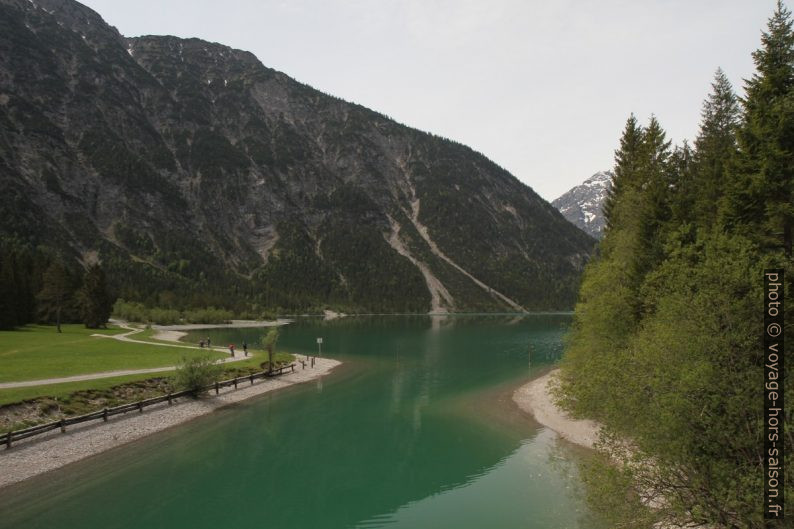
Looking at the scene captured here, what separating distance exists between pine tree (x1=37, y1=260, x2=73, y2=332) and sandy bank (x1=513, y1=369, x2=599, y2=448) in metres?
81.9

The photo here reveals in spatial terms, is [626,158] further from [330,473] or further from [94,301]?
[94,301]

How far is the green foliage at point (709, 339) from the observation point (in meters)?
16.5

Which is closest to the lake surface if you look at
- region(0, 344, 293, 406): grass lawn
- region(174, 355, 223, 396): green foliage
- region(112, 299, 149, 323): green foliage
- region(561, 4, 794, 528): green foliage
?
region(174, 355, 223, 396): green foliage

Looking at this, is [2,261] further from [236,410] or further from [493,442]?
[493,442]

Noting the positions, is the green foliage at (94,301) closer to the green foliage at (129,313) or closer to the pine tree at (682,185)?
the green foliage at (129,313)

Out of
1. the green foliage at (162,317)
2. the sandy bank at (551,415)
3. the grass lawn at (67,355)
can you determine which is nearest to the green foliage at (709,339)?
the sandy bank at (551,415)

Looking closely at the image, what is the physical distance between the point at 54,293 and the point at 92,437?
69.0 meters

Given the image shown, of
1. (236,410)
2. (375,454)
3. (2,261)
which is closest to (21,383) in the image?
(236,410)

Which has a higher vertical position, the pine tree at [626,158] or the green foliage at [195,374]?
the pine tree at [626,158]

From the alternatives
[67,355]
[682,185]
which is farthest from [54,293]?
[682,185]

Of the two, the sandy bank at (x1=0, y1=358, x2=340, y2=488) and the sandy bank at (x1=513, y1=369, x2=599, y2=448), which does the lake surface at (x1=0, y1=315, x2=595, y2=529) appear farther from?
the sandy bank at (x1=513, y1=369, x2=599, y2=448)

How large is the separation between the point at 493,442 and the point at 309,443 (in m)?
14.7

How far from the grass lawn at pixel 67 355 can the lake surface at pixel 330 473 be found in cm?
1557

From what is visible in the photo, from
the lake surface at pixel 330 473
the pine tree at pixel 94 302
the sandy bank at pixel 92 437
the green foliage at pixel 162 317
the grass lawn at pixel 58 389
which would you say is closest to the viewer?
the lake surface at pixel 330 473
